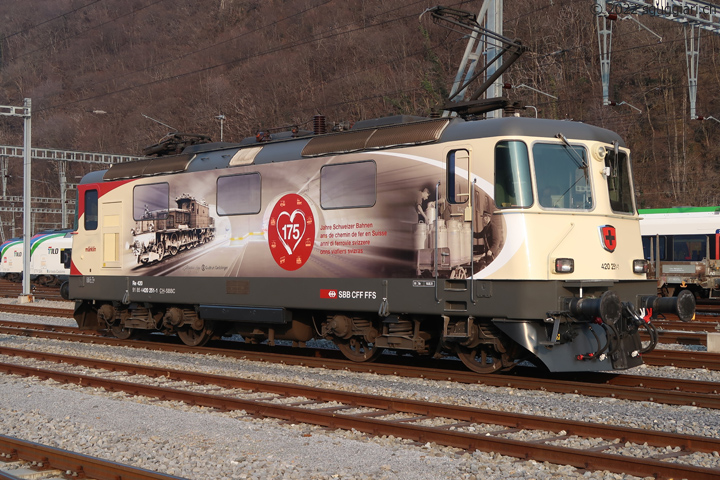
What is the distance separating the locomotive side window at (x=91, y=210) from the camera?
17.2 meters

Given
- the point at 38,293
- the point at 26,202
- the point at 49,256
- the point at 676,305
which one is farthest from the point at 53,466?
the point at 49,256

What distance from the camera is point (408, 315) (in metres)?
12.1

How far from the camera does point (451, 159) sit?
11242mm

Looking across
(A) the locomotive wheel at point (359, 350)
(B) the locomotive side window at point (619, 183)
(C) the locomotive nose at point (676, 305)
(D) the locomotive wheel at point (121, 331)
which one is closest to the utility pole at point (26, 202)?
(D) the locomotive wheel at point (121, 331)

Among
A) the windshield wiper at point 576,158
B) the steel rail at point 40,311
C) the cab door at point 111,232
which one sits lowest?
the steel rail at point 40,311

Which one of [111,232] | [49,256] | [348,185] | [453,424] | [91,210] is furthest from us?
[49,256]

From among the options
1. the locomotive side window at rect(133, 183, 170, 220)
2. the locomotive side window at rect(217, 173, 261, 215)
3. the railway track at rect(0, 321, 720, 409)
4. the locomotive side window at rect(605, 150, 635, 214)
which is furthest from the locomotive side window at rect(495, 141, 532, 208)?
the locomotive side window at rect(133, 183, 170, 220)

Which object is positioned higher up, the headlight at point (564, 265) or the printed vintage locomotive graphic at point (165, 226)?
the printed vintage locomotive graphic at point (165, 226)

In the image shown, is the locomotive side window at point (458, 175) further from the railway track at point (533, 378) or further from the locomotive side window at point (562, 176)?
the railway track at point (533, 378)

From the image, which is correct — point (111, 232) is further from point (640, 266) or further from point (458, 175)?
point (640, 266)

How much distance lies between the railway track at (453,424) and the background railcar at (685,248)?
1948 centimetres

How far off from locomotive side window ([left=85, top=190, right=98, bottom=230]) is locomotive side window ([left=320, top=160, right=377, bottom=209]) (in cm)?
658

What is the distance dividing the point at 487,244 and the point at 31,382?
23.5 ft

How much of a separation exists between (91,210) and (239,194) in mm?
4738
